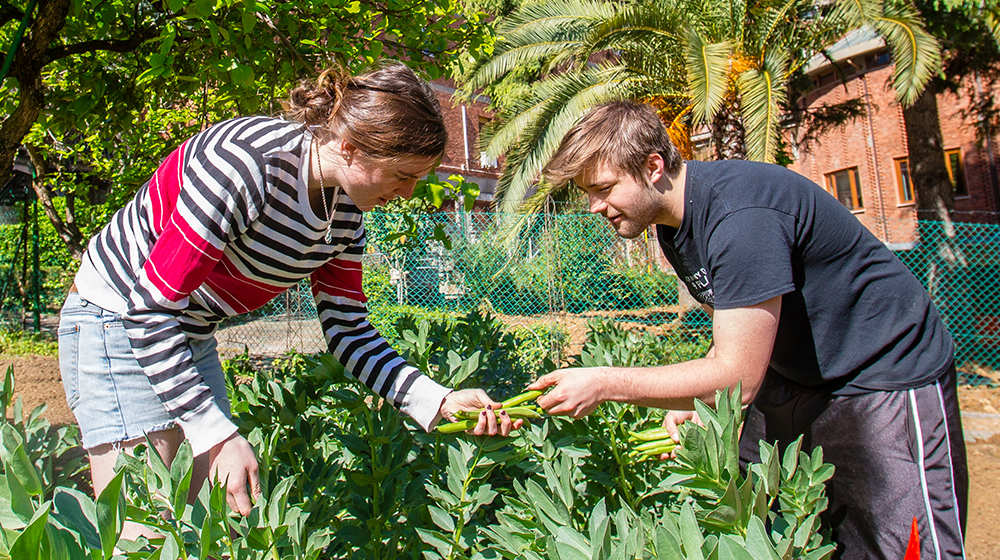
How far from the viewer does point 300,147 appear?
156 cm

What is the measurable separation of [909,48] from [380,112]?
7.52 meters

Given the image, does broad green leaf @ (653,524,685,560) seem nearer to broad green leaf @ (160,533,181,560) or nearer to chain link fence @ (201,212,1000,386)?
broad green leaf @ (160,533,181,560)

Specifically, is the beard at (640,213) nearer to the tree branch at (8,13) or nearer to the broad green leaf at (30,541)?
the broad green leaf at (30,541)

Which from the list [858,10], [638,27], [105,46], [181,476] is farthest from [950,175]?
[181,476]

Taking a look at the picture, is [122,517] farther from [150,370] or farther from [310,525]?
[310,525]

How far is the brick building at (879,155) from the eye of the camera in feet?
60.1

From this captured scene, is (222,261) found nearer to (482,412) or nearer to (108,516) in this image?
(482,412)

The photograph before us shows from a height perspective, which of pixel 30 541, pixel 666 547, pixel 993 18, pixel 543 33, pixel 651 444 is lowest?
pixel 651 444

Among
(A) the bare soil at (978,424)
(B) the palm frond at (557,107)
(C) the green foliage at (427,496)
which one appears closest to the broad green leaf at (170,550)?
(C) the green foliage at (427,496)

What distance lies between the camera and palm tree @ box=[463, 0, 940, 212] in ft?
23.2

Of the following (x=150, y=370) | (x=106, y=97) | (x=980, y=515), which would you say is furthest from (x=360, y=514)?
(x=980, y=515)

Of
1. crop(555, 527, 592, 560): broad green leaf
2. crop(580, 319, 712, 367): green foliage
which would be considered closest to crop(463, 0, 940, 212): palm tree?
crop(580, 319, 712, 367): green foliage

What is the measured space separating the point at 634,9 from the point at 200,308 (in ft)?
23.0

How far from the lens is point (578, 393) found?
1.57m
